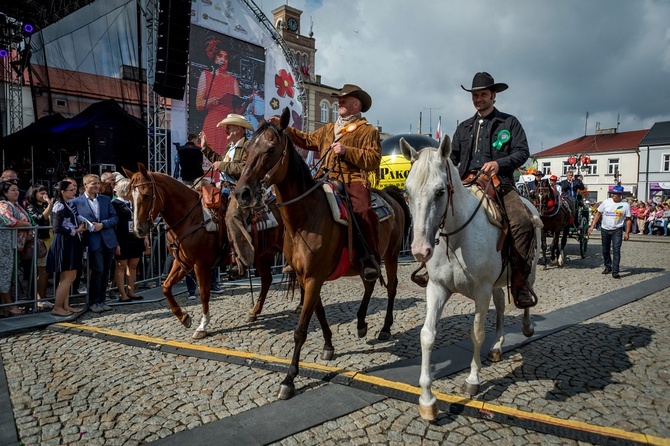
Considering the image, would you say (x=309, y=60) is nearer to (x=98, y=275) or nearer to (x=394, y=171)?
(x=394, y=171)

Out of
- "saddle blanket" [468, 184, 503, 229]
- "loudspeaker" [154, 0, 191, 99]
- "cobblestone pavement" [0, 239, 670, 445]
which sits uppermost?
"loudspeaker" [154, 0, 191, 99]

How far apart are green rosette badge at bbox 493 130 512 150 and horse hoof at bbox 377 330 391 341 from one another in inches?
101

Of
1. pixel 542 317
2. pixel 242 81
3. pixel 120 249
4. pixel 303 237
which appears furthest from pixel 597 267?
pixel 242 81

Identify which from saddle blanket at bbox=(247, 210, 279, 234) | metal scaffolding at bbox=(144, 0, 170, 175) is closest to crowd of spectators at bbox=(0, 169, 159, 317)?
saddle blanket at bbox=(247, 210, 279, 234)

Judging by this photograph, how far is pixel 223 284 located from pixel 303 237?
18.5ft

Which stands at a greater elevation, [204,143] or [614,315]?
[204,143]

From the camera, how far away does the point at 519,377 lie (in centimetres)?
414

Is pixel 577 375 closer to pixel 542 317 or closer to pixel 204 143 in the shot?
pixel 542 317

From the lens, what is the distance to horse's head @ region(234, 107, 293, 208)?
3.51 m

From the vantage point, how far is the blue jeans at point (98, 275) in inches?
270

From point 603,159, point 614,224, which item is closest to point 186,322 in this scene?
point 614,224

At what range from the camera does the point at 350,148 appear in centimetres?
452

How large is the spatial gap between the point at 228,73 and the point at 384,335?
13.2 metres

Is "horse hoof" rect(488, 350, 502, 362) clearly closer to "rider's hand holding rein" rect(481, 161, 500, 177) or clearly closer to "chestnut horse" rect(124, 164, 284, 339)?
"rider's hand holding rein" rect(481, 161, 500, 177)
